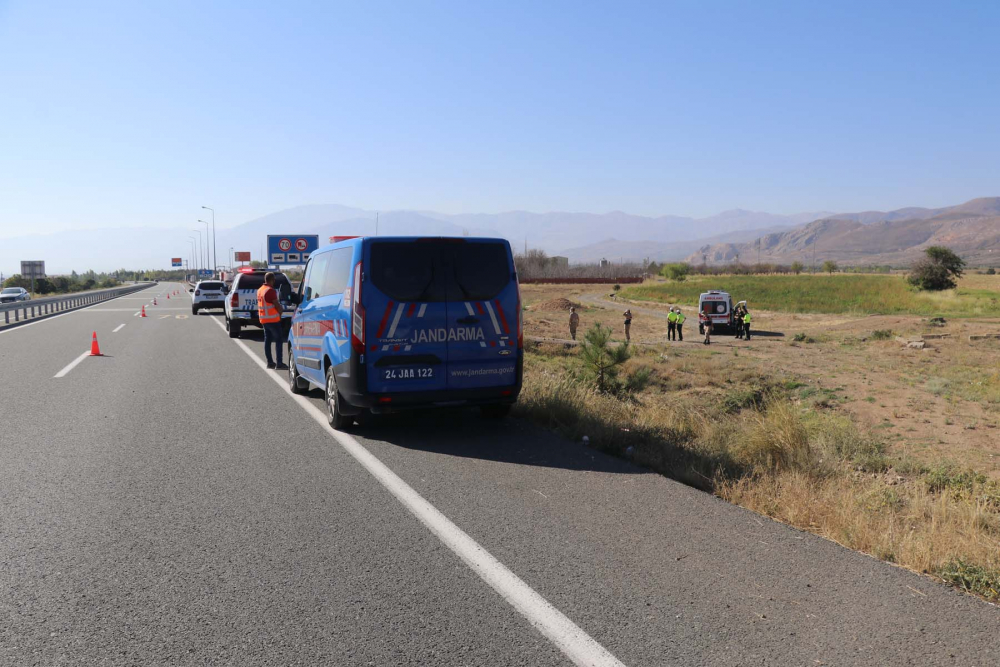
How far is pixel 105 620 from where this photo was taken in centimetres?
364

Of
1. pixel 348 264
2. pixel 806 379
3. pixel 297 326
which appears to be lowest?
pixel 806 379

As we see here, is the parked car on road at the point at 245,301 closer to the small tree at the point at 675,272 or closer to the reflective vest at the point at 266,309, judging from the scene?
the reflective vest at the point at 266,309

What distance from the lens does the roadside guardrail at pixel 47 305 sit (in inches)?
1119

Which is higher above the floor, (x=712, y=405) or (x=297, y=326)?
(x=297, y=326)

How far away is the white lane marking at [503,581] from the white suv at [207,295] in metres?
28.7

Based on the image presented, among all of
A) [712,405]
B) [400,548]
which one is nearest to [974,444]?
[712,405]

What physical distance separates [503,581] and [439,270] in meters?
4.44

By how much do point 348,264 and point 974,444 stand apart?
1301 centimetres

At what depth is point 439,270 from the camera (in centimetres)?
795

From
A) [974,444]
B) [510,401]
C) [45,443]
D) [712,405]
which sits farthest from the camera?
[712,405]

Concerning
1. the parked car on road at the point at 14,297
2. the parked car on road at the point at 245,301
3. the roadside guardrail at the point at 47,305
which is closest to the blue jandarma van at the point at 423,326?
the parked car on road at the point at 245,301

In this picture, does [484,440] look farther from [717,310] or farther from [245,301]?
[717,310]

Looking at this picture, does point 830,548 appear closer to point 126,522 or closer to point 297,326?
point 126,522

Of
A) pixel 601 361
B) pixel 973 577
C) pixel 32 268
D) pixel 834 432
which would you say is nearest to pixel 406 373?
pixel 973 577
